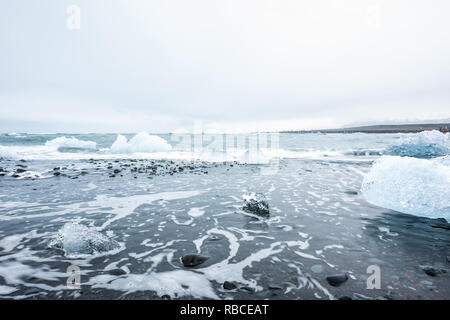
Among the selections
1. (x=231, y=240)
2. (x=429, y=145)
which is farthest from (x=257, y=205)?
(x=429, y=145)

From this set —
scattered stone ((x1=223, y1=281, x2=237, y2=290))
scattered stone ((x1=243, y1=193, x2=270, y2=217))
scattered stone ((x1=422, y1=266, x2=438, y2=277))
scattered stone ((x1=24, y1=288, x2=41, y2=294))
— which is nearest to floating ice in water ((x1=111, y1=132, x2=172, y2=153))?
scattered stone ((x1=243, y1=193, x2=270, y2=217))

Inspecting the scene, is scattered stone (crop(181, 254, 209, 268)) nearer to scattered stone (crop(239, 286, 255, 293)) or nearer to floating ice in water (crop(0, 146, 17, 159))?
scattered stone (crop(239, 286, 255, 293))

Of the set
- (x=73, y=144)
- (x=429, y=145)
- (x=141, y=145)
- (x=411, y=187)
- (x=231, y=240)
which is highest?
(x=73, y=144)

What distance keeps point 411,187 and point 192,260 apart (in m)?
6.34

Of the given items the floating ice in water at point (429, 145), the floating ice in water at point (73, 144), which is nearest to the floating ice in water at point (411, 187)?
the floating ice in water at point (429, 145)

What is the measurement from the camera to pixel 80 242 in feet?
14.2

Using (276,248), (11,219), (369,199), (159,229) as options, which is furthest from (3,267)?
(369,199)

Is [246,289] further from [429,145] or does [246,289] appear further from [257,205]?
[429,145]

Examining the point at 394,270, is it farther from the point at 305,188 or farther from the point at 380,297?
the point at 305,188

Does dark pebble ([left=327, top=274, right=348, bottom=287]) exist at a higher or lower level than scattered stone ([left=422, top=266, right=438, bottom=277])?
lower

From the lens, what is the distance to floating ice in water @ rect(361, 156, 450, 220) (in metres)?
6.07

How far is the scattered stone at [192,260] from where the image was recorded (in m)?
3.94

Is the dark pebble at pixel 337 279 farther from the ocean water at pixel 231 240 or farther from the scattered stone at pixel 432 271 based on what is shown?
the scattered stone at pixel 432 271

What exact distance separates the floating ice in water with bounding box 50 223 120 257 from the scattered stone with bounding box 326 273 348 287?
12.2ft
